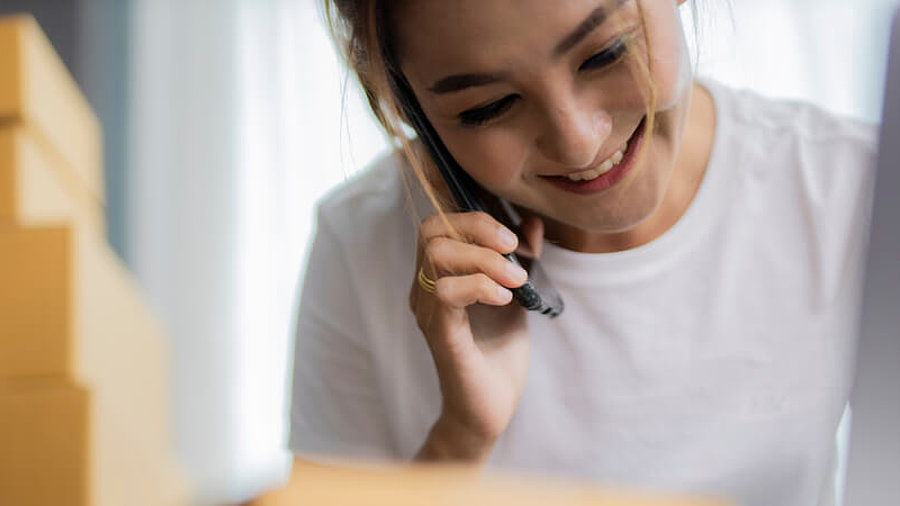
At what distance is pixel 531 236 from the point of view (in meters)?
0.50

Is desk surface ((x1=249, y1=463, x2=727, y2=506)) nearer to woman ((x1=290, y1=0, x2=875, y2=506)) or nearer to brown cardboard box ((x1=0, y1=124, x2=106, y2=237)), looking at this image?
woman ((x1=290, y1=0, x2=875, y2=506))

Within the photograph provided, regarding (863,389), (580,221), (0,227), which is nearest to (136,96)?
(0,227)

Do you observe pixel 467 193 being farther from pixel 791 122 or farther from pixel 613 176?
pixel 791 122

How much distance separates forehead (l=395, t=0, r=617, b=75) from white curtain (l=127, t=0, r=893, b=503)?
0.25 meters

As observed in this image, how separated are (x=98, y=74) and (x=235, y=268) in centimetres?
44

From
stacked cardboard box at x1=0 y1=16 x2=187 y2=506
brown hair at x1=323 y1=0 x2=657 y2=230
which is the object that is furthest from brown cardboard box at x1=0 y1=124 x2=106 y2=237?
brown hair at x1=323 y1=0 x2=657 y2=230

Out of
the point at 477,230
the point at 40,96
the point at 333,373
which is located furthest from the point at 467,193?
the point at 40,96

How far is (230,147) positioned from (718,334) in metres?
0.80

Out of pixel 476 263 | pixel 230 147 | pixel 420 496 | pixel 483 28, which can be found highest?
pixel 230 147

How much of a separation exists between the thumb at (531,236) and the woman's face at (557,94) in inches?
0.6

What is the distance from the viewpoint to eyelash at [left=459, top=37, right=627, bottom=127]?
0.40 metres

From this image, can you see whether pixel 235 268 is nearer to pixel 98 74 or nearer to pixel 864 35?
pixel 98 74

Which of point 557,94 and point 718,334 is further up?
point 557,94

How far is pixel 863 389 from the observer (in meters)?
0.25
